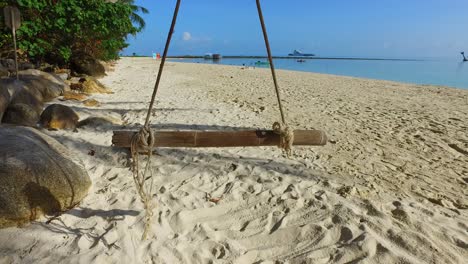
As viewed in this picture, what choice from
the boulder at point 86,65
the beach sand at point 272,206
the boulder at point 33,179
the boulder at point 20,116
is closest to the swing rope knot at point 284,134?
the beach sand at point 272,206

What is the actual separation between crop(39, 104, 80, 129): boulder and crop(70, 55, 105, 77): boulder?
311 inches

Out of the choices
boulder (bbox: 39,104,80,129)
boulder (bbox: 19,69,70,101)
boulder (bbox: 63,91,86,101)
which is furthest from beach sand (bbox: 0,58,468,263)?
boulder (bbox: 63,91,86,101)

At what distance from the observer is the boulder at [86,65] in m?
12.0

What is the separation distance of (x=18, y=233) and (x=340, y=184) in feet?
11.2

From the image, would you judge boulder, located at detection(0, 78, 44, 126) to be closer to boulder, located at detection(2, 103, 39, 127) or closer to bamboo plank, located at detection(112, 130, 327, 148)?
boulder, located at detection(2, 103, 39, 127)

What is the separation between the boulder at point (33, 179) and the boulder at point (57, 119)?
172cm

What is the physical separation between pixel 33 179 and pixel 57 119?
2722mm

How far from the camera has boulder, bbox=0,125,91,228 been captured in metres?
2.53

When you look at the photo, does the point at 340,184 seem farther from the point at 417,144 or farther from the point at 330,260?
the point at 417,144

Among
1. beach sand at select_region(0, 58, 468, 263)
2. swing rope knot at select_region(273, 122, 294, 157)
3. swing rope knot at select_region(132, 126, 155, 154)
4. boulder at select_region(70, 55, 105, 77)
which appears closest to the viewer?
swing rope knot at select_region(132, 126, 155, 154)

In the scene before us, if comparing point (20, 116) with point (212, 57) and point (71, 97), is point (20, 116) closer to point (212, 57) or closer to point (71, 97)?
point (71, 97)

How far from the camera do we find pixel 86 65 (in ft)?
40.1

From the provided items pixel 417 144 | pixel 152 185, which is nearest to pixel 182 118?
pixel 152 185

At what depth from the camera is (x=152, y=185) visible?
3.53 metres
